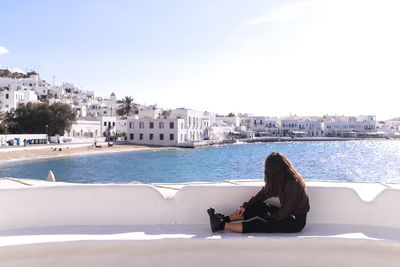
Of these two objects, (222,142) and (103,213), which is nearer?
(103,213)

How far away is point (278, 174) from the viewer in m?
3.11

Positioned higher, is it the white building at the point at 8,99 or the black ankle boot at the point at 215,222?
the white building at the point at 8,99

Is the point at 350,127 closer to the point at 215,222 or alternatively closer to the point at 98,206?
the point at 215,222

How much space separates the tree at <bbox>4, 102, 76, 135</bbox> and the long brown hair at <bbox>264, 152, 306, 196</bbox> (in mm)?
52098

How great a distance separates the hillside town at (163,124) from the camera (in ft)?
201

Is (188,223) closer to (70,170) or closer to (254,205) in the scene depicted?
(254,205)

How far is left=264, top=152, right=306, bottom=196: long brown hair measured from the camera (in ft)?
10.1

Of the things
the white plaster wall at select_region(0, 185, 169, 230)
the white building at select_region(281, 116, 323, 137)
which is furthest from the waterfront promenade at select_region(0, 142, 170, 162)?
the white building at select_region(281, 116, 323, 137)

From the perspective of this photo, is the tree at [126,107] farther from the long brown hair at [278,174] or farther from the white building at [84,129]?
the long brown hair at [278,174]

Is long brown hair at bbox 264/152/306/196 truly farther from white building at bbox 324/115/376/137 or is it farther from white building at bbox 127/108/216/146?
white building at bbox 324/115/376/137

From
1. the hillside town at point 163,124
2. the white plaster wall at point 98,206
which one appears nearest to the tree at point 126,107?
the hillside town at point 163,124

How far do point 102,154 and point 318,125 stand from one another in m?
85.8

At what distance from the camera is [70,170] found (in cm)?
3069

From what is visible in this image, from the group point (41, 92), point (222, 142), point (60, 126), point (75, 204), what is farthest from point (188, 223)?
point (41, 92)
